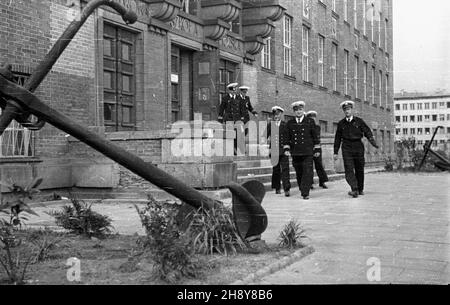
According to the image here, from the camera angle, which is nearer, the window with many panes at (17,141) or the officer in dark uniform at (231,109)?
the window with many panes at (17,141)

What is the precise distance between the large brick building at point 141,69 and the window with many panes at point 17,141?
0.02 m

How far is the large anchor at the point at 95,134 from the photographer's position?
11.8 feet

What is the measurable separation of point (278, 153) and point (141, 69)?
3.18 meters

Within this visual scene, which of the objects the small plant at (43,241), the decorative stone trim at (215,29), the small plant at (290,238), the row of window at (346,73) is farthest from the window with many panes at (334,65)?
the decorative stone trim at (215,29)

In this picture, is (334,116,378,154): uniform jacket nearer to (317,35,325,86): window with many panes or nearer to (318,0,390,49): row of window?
(317,35,325,86): window with many panes

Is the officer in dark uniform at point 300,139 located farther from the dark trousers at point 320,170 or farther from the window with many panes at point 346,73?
the window with many panes at point 346,73

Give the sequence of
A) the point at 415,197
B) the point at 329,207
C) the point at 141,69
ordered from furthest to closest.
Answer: the point at 141,69
the point at 415,197
the point at 329,207

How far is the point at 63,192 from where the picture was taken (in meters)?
5.96

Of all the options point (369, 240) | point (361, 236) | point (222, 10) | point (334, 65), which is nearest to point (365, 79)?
point (334, 65)

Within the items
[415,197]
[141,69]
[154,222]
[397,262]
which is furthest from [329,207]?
[141,69]

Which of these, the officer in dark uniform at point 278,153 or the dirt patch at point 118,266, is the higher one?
the officer in dark uniform at point 278,153
